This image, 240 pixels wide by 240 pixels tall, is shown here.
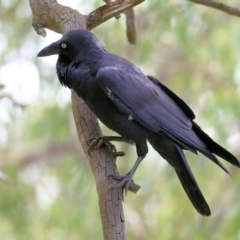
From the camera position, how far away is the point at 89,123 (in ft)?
12.0

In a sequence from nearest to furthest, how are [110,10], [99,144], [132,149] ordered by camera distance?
[99,144] < [110,10] < [132,149]

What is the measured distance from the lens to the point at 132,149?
7102 millimetres

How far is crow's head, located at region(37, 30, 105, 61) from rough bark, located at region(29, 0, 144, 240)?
13 cm

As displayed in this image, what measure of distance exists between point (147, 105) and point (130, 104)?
0.13 meters

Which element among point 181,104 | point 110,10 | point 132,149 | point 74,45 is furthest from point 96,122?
point 132,149

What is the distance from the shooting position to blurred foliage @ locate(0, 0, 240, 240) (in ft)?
19.2

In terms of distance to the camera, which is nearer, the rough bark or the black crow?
the rough bark

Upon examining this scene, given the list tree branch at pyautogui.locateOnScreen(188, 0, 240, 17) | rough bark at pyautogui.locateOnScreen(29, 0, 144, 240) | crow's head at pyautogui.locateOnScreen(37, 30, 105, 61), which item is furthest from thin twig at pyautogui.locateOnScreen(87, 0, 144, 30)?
tree branch at pyautogui.locateOnScreen(188, 0, 240, 17)

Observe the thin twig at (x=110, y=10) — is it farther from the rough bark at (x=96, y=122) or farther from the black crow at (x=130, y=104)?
the black crow at (x=130, y=104)

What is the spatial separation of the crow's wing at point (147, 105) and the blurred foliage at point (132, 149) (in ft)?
5.67

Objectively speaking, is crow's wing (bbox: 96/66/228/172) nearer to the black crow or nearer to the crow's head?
the black crow

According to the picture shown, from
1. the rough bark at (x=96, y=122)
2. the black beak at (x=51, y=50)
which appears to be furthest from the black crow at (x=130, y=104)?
the rough bark at (x=96, y=122)

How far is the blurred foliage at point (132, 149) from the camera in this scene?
19.2ft

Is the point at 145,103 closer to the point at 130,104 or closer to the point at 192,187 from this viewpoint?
the point at 130,104
